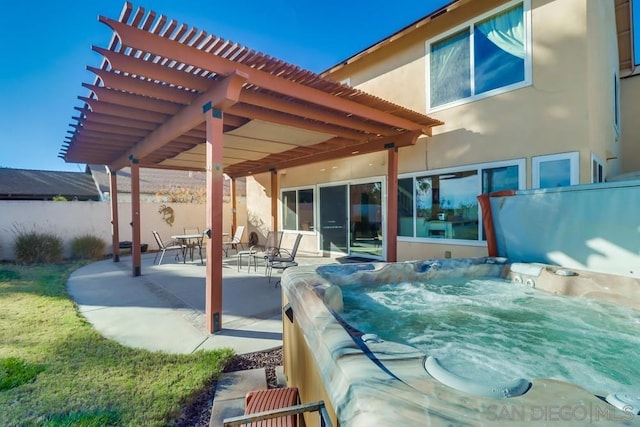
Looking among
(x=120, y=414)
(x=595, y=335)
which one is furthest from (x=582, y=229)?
(x=120, y=414)

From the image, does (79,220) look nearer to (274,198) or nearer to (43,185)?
(274,198)

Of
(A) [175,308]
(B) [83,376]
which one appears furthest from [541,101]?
(B) [83,376]

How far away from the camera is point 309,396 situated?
6.30 ft

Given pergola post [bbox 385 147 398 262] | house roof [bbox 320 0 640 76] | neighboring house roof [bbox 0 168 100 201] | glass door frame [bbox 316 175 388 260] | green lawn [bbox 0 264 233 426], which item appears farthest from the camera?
neighboring house roof [bbox 0 168 100 201]

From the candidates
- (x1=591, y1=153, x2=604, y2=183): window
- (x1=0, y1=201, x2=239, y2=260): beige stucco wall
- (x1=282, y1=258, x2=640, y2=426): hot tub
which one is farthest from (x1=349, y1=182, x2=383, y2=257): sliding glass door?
(x1=0, y1=201, x2=239, y2=260): beige stucco wall

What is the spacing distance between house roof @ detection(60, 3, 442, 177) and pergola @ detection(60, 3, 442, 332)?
14mm

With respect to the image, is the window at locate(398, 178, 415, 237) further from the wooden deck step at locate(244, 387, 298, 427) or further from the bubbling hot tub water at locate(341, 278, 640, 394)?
the wooden deck step at locate(244, 387, 298, 427)

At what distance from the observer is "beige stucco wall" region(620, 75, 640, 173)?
767 cm

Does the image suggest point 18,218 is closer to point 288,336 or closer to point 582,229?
point 288,336

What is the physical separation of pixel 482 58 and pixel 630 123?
526 cm

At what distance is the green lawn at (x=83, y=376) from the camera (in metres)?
2.20

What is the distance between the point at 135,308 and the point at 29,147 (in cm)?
3073

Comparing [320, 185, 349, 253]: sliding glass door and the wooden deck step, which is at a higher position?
[320, 185, 349, 253]: sliding glass door

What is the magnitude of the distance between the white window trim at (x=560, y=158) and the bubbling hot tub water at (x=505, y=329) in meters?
2.18
